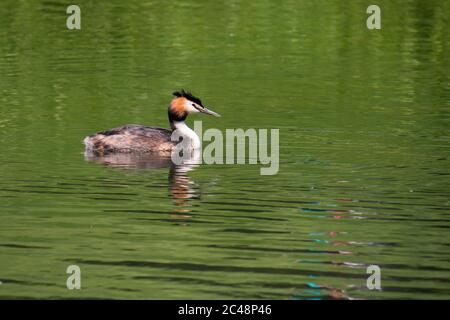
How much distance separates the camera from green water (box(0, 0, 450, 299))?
11656mm

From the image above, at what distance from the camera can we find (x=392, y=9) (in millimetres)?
32531

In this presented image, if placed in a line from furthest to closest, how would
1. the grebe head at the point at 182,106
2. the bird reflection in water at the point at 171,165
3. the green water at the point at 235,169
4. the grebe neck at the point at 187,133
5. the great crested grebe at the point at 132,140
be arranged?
the grebe head at the point at 182,106
the grebe neck at the point at 187,133
the great crested grebe at the point at 132,140
the bird reflection in water at the point at 171,165
the green water at the point at 235,169

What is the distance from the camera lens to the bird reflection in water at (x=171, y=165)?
14.8m

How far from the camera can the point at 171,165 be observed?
56.1 ft

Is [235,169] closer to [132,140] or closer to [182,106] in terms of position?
[132,140]

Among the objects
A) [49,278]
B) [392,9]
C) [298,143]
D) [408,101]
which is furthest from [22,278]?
[392,9]

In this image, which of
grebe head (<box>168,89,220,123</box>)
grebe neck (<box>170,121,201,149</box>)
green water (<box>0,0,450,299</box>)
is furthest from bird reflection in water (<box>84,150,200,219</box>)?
grebe head (<box>168,89,220,123</box>)

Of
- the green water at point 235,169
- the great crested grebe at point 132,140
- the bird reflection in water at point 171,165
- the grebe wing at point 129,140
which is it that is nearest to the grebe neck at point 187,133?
the great crested grebe at point 132,140

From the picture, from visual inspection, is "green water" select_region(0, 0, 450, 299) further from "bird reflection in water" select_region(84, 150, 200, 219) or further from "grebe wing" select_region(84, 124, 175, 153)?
"grebe wing" select_region(84, 124, 175, 153)

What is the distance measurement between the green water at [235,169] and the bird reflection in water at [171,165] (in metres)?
0.06

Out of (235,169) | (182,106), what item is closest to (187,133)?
(182,106)

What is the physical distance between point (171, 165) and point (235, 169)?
1.21 m

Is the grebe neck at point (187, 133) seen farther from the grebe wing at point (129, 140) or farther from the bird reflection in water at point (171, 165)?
the grebe wing at point (129, 140)
